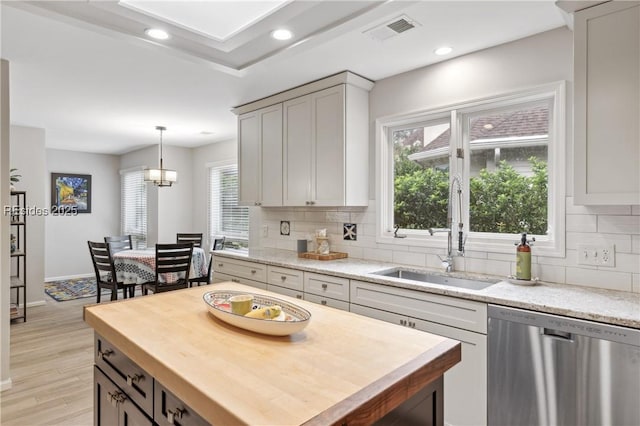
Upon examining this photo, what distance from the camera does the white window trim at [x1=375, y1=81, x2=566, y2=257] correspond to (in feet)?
→ 7.40

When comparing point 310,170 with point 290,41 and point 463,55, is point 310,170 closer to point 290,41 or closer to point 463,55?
point 290,41

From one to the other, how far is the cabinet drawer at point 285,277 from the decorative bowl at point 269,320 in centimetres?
132

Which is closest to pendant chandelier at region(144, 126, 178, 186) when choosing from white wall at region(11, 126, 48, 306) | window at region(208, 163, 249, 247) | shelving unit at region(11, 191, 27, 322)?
window at region(208, 163, 249, 247)

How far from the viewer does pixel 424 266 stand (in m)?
2.85

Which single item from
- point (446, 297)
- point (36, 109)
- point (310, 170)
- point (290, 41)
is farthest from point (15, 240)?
point (446, 297)

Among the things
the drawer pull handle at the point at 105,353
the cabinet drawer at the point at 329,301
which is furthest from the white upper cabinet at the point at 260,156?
the drawer pull handle at the point at 105,353

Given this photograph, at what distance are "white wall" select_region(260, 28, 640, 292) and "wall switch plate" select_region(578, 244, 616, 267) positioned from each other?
2 centimetres

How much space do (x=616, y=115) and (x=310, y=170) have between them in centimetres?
216

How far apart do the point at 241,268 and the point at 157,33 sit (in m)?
2.02

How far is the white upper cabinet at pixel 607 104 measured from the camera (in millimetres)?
1788

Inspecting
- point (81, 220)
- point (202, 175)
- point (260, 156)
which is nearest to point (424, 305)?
point (260, 156)

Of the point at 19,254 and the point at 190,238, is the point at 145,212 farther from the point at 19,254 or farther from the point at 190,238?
the point at 19,254

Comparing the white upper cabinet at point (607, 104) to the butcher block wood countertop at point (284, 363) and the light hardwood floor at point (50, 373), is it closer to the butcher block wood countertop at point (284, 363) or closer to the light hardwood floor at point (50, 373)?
the butcher block wood countertop at point (284, 363)

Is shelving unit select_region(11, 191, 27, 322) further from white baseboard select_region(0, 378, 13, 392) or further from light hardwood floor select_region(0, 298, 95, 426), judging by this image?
white baseboard select_region(0, 378, 13, 392)
